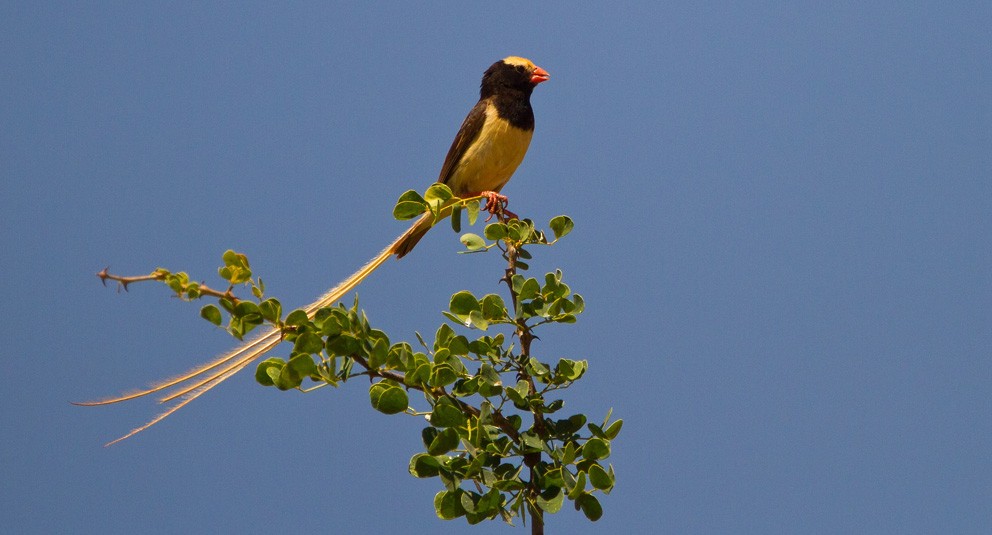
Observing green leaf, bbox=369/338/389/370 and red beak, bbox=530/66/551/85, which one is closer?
green leaf, bbox=369/338/389/370

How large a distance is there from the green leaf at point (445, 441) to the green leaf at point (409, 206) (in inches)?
16.8

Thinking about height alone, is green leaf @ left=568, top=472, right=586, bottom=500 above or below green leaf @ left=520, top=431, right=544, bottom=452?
below

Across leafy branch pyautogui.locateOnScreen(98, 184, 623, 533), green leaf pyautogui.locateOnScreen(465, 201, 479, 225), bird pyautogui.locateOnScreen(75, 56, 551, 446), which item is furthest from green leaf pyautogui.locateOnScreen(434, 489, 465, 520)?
bird pyautogui.locateOnScreen(75, 56, 551, 446)

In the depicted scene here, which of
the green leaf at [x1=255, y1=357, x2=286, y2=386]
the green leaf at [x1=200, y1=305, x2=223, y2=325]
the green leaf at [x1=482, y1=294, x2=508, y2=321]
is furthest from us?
the green leaf at [x1=482, y1=294, x2=508, y2=321]

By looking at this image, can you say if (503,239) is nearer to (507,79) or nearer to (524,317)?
(524,317)

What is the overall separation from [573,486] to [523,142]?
6.52 ft

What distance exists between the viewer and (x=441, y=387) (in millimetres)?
1417

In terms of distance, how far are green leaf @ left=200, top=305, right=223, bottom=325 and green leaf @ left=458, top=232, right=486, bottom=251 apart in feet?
1.67

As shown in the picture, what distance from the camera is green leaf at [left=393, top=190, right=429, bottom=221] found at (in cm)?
162

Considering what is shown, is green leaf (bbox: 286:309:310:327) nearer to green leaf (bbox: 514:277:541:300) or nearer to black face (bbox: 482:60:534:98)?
green leaf (bbox: 514:277:541:300)

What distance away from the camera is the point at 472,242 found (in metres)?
1.65

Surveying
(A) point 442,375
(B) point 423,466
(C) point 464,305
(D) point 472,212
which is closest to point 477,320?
(C) point 464,305

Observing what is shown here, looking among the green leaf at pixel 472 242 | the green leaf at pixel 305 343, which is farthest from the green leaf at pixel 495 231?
the green leaf at pixel 305 343

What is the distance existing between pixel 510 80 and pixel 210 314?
2.28 meters
